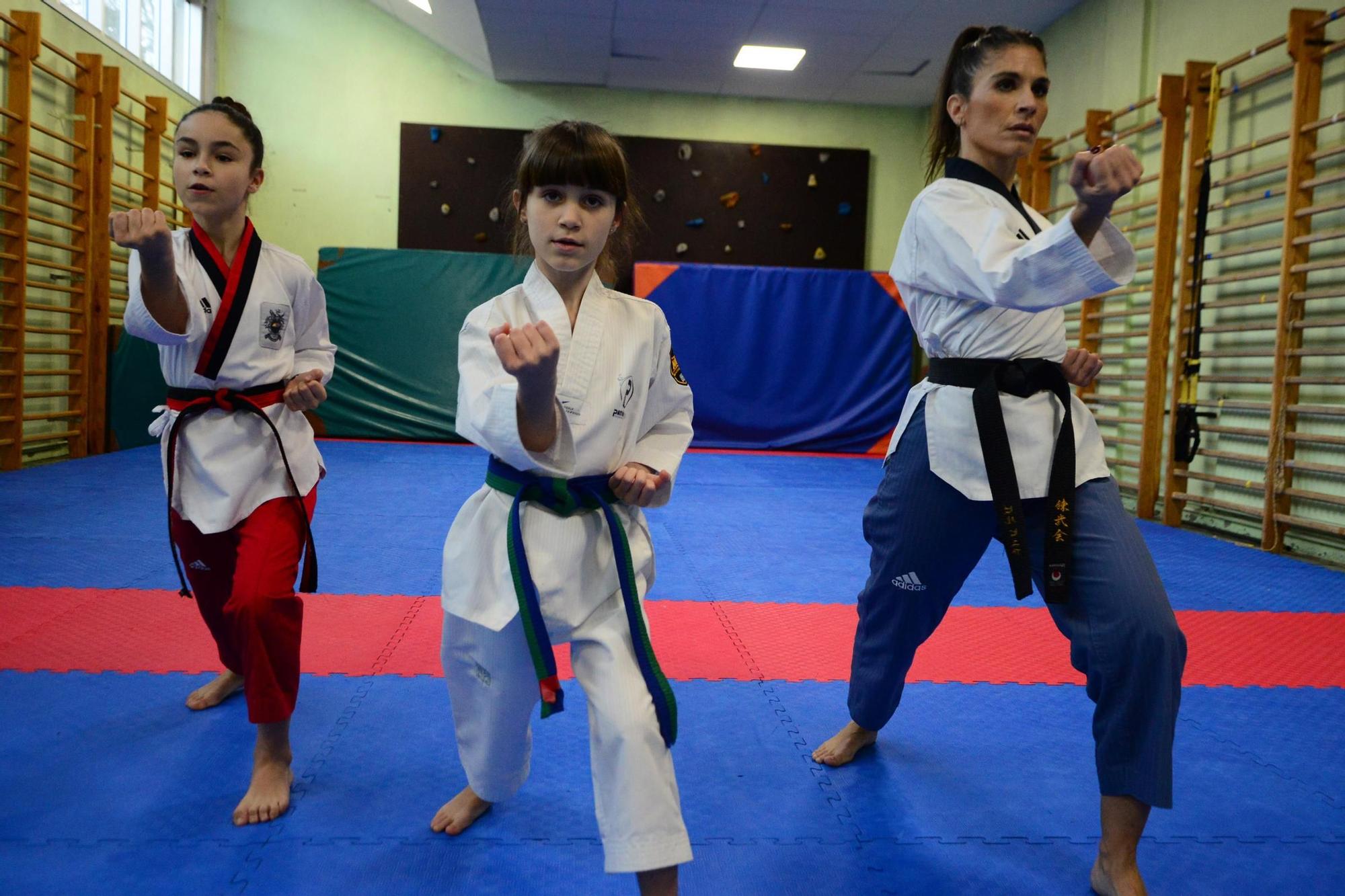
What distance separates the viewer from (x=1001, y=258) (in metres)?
1.47

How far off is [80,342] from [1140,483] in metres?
7.55

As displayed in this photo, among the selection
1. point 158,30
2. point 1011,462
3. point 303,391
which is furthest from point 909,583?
point 158,30

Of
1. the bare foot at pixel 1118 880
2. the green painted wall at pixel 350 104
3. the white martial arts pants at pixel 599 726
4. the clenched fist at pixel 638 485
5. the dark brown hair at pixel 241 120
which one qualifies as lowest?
the bare foot at pixel 1118 880

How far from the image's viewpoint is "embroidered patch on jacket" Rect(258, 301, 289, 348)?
2004 millimetres

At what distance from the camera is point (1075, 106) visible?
24.2ft

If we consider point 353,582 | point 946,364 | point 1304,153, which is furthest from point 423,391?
point 946,364

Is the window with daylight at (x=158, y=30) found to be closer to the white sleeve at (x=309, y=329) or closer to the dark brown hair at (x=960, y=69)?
the white sleeve at (x=309, y=329)

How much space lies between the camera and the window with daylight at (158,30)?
7211mm

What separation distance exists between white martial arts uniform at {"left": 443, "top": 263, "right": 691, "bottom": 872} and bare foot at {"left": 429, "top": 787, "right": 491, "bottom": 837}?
0.12m

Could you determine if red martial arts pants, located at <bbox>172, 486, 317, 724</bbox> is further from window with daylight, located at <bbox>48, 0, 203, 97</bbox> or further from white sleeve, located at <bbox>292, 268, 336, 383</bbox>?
window with daylight, located at <bbox>48, 0, 203, 97</bbox>

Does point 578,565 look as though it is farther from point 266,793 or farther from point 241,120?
point 241,120

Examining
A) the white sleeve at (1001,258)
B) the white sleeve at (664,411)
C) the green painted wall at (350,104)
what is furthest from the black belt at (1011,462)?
the green painted wall at (350,104)

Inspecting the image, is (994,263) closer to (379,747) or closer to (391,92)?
(379,747)

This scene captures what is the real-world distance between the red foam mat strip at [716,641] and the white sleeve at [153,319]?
106 cm
